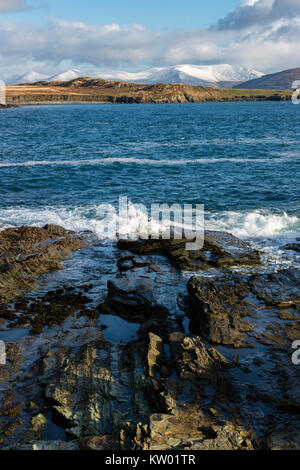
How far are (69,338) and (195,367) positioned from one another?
4.46 m

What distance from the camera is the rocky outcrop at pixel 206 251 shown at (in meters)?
17.8

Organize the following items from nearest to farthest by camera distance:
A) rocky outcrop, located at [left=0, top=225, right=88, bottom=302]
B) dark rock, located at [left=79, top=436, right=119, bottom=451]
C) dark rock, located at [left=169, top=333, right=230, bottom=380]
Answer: dark rock, located at [left=79, top=436, right=119, bottom=451] → dark rock, located at [left=169, top=333, right=230, bottom=380] → rocky outcrop, located at [left=0, top=225, right=88, bottom=302]

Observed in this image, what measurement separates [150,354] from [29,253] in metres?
10.1

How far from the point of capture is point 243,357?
1105 centimetres

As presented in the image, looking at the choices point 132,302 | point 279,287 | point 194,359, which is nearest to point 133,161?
point 279,287

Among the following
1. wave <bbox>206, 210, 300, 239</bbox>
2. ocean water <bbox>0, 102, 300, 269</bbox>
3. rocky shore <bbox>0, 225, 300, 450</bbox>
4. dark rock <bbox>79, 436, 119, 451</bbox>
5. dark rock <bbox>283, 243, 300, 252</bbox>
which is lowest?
dark rock <bbox>79, 436, 119, 451</bbox>

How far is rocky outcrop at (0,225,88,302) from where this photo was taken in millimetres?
15883

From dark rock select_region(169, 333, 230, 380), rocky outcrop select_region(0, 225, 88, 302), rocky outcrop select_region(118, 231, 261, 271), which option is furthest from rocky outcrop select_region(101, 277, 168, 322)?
rocky outcrop select_region(0, 225, 88, 302)

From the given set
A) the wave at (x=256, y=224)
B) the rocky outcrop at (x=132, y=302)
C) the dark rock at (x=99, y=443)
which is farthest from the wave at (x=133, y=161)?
the dark rock at (x=99, y=443)

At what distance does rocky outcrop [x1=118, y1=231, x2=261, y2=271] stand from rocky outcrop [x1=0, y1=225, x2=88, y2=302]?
307 cm

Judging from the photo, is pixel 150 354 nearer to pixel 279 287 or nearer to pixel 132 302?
pixel 132 302

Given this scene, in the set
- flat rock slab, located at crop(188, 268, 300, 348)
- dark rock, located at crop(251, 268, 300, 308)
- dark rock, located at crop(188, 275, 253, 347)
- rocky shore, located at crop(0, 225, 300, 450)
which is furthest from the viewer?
dark rock, located at crop(251, 268, 300, 308)

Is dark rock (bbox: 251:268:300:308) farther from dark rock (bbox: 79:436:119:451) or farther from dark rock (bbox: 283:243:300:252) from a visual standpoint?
dark rock (bbox: 79:436:119:451)
